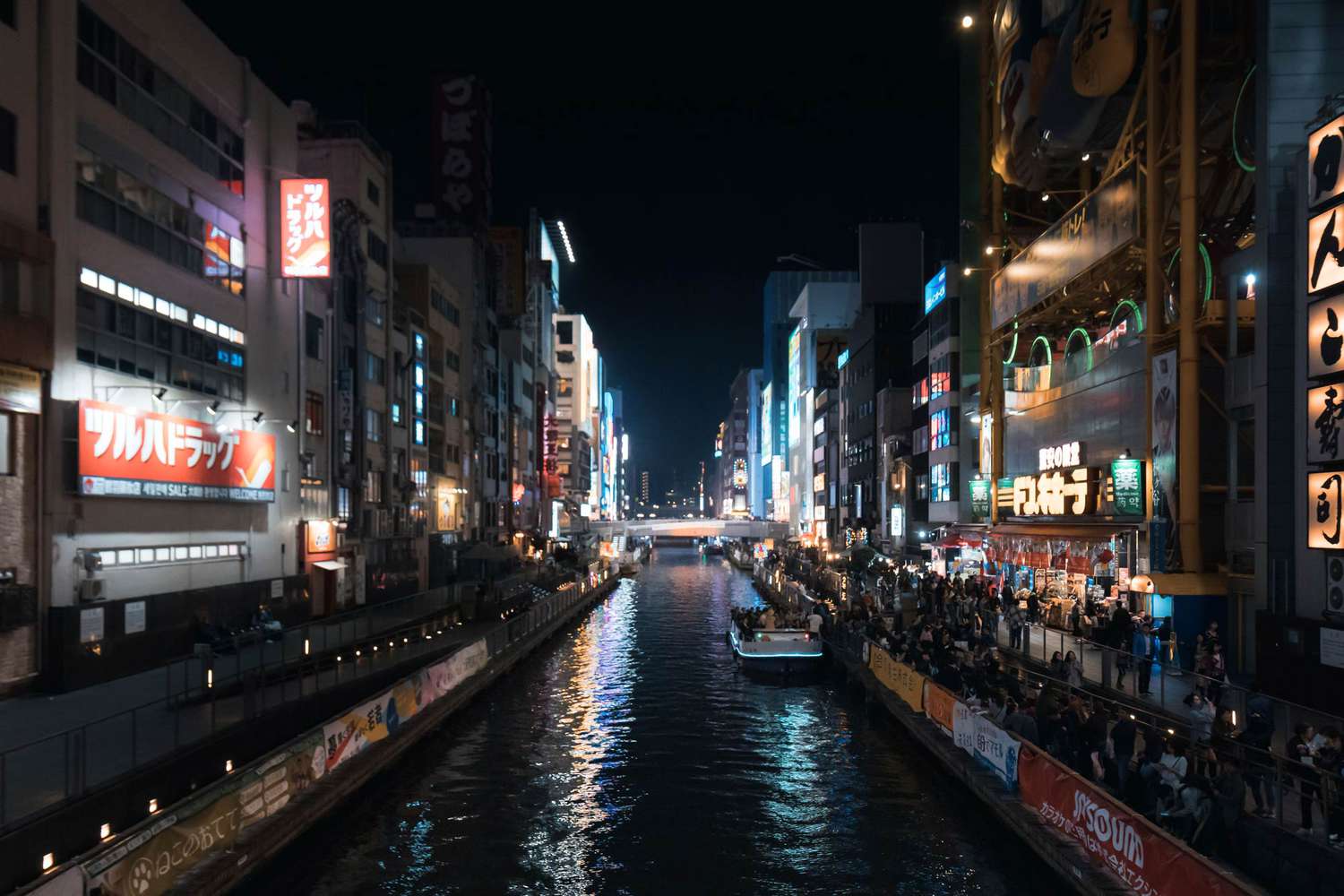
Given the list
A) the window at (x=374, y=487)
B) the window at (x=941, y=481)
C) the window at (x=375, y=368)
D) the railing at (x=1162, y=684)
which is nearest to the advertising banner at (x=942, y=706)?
the railing at (x=1162, y=684)

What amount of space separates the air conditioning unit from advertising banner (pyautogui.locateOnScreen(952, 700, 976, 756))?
74.3ft

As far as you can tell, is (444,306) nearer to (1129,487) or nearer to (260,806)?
(1129,487)

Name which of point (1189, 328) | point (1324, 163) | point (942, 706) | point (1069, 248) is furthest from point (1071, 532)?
point (1324, 163)

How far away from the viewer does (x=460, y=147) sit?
79062 millimetres

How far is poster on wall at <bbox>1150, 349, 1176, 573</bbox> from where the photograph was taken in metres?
33.1

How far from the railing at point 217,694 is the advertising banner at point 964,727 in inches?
634

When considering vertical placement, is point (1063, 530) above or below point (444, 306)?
below

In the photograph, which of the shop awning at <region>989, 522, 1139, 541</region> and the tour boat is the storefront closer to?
the shop awning at <region>989, 522, 1139, 541</region>

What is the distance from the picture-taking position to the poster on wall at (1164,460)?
33.1m

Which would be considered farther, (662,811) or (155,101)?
(155,101)

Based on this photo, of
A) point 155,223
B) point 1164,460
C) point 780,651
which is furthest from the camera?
point 780,651

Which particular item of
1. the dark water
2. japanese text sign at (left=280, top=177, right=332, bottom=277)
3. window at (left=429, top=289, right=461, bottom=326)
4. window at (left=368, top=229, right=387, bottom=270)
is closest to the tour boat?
the dark water

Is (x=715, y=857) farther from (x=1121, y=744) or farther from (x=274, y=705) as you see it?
(x=274, y=705)

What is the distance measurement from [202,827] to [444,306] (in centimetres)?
5796
